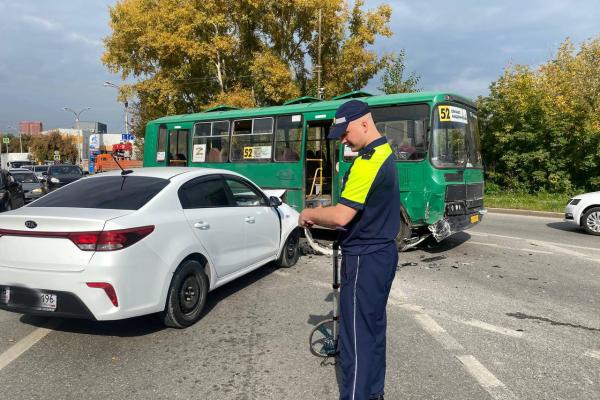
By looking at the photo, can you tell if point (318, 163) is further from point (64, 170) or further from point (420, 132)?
point (64, 170)

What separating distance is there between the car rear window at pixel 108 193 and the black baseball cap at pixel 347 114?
2286 mm

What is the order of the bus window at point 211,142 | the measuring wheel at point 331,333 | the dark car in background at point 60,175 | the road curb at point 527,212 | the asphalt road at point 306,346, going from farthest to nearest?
the dark car in background at point 60,175 → the road curb at point 527,212 → the bus window at point 211,142 → the measuring wheel at point 331,333 → the asphalt road at point 306,346

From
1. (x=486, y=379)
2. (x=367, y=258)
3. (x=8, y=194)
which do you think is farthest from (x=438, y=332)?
(x=8, y=194)

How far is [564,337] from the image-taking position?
4.23m

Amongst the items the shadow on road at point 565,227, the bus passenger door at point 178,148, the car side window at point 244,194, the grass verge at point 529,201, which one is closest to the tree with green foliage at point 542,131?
the grass verge at point 529,201

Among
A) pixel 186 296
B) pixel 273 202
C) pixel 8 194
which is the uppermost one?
pixel 273 202

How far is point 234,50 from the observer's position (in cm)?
2475

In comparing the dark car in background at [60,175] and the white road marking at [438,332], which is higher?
the dark car in background at [60,175]

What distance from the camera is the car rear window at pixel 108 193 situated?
4.29 meters

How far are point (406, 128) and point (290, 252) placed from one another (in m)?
3.08

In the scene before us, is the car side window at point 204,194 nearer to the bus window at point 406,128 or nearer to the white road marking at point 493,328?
the white road marking at point 493,328

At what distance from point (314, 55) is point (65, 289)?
922 inches

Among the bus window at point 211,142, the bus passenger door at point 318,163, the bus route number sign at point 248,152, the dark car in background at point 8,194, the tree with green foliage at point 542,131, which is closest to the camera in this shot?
the dark car in background at point 8,194

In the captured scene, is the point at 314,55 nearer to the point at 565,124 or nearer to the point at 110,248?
the point at 565,124
